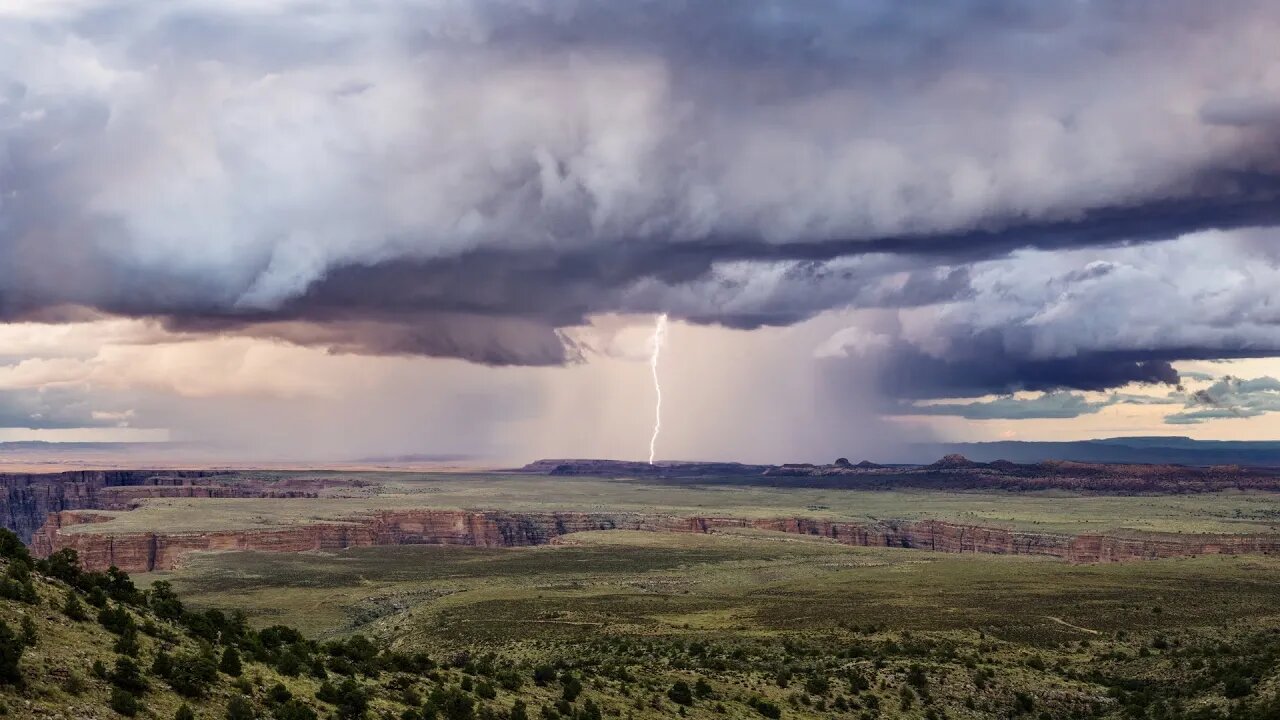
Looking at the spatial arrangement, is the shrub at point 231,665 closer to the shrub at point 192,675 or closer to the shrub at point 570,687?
the shrub at point 192,675

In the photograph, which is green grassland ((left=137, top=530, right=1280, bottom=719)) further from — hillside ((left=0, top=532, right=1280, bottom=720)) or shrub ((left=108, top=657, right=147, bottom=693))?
shrub ((left=108, top=657, right=147, bottom=693))

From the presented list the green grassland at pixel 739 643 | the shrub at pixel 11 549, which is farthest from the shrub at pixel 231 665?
the shrub at pixel 11 549

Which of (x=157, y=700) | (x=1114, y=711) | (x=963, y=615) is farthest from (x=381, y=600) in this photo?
(x=157, y=700)

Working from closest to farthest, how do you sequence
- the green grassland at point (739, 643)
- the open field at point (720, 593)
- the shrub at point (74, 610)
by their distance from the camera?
the shrub at point (74, 610) < the green grassland at point (739, 643) < the open field at point (720, 593)

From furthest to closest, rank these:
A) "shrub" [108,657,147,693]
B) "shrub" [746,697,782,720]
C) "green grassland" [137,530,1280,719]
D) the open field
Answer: the open field
"green grassland" [137,530,1280,719]
"shrub" [746,697,782,720]
"shrub" [108,657,147,693]

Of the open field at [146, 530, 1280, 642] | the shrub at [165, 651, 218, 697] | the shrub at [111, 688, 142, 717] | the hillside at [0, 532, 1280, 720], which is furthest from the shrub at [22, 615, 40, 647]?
the open field at [146, 530, 1280, 642]

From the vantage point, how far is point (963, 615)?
322 feet

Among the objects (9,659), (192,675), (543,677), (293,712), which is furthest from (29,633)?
(543,677)

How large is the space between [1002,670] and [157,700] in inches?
2095

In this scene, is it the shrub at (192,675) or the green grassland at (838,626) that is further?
the green grassland at (838,626)

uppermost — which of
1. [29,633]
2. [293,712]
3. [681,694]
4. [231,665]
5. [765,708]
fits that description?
[29,633]

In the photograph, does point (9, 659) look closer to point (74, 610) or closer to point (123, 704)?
point (123, 704)

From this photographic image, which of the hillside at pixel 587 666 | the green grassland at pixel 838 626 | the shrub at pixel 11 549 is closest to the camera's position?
the hillside at pixel 587 666

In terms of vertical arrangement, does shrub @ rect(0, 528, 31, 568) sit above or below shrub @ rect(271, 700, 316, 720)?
above
